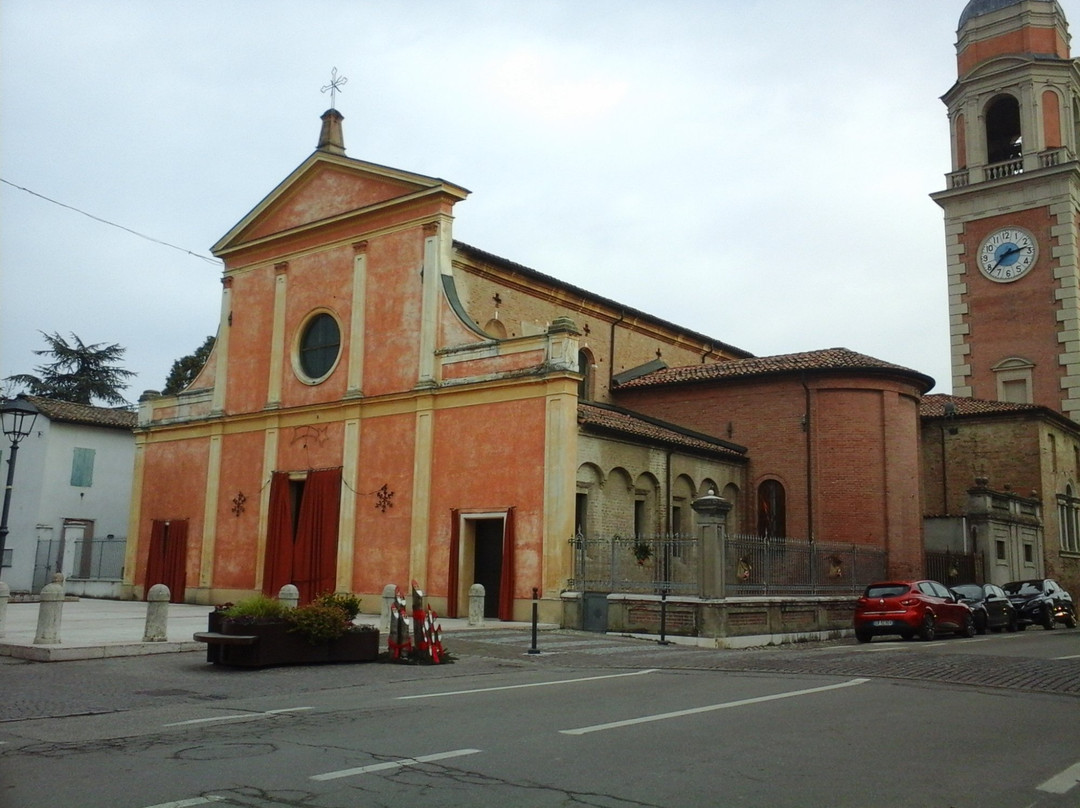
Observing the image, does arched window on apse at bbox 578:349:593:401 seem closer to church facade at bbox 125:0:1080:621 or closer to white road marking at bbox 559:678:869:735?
church facade at bbox 125:0:1080:621

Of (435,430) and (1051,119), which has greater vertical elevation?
(1051,119)

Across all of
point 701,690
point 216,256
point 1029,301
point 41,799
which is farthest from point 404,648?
point 1029,301

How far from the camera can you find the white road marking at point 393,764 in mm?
6211

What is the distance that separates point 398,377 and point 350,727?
18.2 metres

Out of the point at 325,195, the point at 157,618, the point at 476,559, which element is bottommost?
the point at 157,618

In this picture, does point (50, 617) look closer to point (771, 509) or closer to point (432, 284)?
point (432, 284)

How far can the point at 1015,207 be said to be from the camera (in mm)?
40812

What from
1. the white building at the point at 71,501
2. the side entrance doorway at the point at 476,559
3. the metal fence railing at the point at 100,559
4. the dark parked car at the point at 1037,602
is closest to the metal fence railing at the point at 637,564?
the side entrance doorway at the point at 476,559

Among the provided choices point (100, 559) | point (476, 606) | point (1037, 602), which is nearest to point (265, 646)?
point (476, 606)

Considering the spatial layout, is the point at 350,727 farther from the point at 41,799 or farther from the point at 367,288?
the point at 367,288

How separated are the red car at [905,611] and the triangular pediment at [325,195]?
46.0ft

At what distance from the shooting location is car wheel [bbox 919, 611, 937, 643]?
69.5 feet

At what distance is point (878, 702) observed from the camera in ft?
32.0

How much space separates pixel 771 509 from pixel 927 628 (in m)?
8.49
